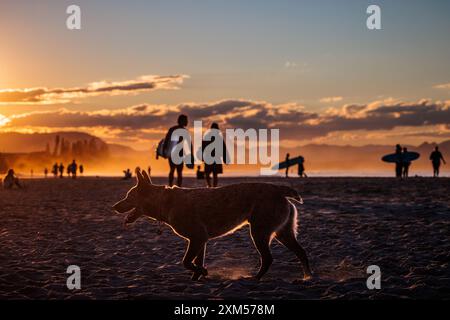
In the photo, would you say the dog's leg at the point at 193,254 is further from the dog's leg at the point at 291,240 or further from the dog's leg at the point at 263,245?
the dog's leg at the point at 291,240

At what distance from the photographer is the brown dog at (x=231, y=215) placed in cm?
705

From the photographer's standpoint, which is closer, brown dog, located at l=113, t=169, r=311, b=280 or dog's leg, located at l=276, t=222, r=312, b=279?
brown dog, located at l=113, t=169, r=311, b=280

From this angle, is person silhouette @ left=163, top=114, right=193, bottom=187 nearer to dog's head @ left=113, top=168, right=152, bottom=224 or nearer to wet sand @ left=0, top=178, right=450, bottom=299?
wet sand @ left=0, top=178, right=450, bottom=299

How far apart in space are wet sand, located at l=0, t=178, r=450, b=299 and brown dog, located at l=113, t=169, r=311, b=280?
475mm

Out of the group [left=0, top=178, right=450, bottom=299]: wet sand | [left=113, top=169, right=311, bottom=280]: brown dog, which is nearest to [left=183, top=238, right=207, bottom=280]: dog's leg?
[left=113, top=169, right=311, bottom=280]: brown dog

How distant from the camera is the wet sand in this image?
657cm

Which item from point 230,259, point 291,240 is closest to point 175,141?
point 230,259

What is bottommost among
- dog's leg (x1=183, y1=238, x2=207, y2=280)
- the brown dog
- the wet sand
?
the wet sand

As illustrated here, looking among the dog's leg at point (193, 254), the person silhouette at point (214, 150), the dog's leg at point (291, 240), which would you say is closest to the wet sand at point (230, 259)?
the dog's leg at point (193, 254)

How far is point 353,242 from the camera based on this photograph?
10.2m

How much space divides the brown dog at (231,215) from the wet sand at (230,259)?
475 mm

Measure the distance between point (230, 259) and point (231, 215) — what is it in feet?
6.62

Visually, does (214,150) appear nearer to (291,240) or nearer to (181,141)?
(181,141)

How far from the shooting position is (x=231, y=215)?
7.19 m
